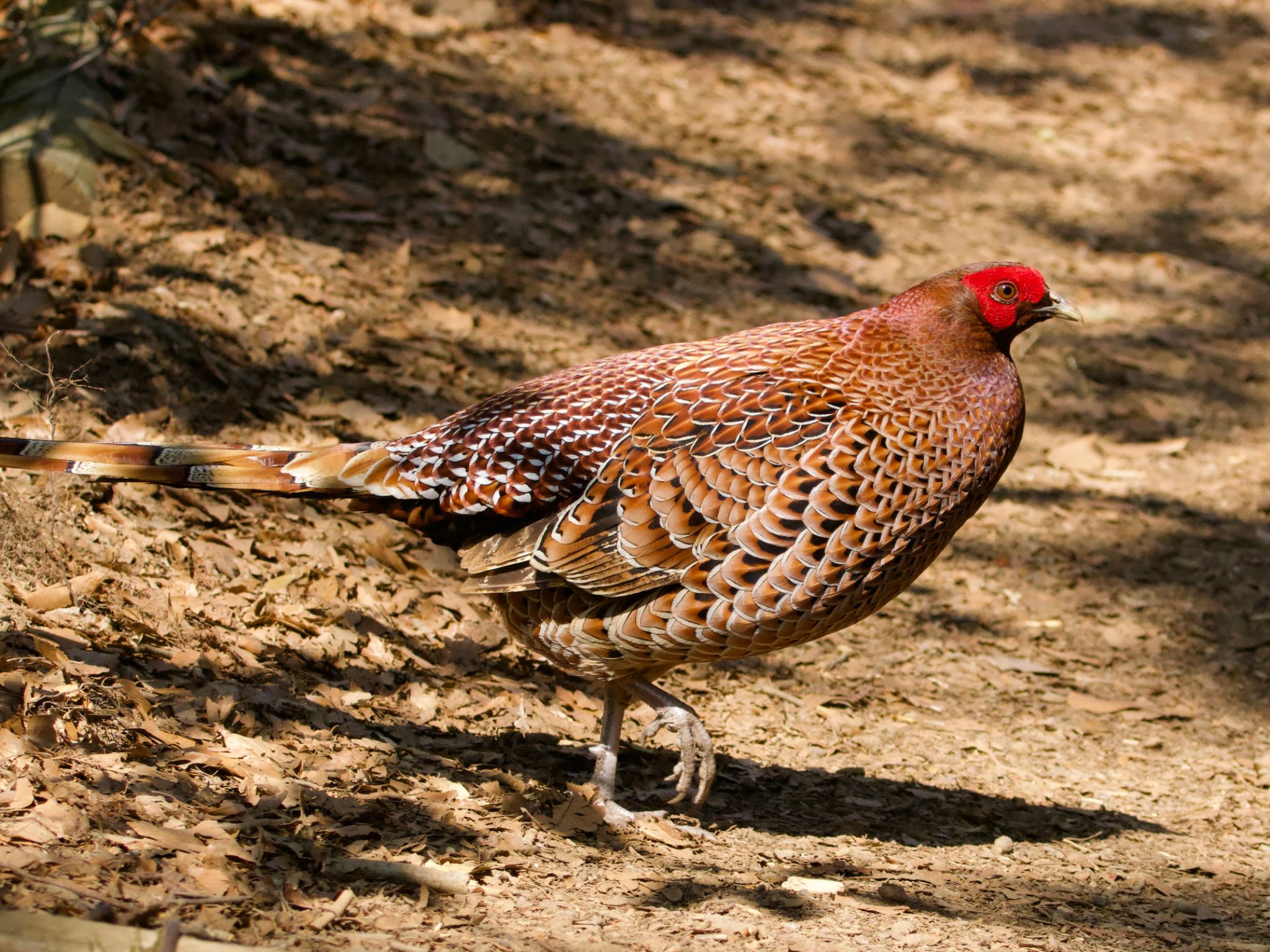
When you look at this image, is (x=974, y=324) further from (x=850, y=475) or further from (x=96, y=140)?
(x=96, y=140)

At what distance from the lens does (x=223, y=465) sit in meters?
4.31

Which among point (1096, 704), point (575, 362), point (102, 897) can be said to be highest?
Result: point (575, 362)

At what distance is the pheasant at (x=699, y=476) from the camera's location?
407 cm

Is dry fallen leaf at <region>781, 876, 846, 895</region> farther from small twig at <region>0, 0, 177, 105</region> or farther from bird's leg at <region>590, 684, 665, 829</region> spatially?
small twig at <region>0, 0, 177, 105</region>

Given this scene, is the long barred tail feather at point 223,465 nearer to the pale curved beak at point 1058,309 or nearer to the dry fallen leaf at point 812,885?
the dry fallen leaf at point 812,885

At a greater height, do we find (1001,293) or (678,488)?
(1001,293)

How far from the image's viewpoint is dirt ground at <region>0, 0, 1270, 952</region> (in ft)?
12.5

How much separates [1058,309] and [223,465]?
2961mm

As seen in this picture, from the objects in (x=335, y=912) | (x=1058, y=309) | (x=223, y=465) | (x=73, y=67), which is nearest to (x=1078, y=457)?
(x=1058, y=309)

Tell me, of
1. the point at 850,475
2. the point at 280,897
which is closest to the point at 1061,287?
the point at 850,475

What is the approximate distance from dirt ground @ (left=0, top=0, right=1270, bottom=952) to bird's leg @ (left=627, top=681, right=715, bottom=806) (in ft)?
0.65

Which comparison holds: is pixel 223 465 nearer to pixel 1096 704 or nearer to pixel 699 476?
pixel 699 476

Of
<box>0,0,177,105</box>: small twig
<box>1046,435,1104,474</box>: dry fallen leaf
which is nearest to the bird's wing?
<box>1046,435,1104,474</box>: dry fallen leaf

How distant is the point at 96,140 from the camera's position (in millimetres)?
6824
